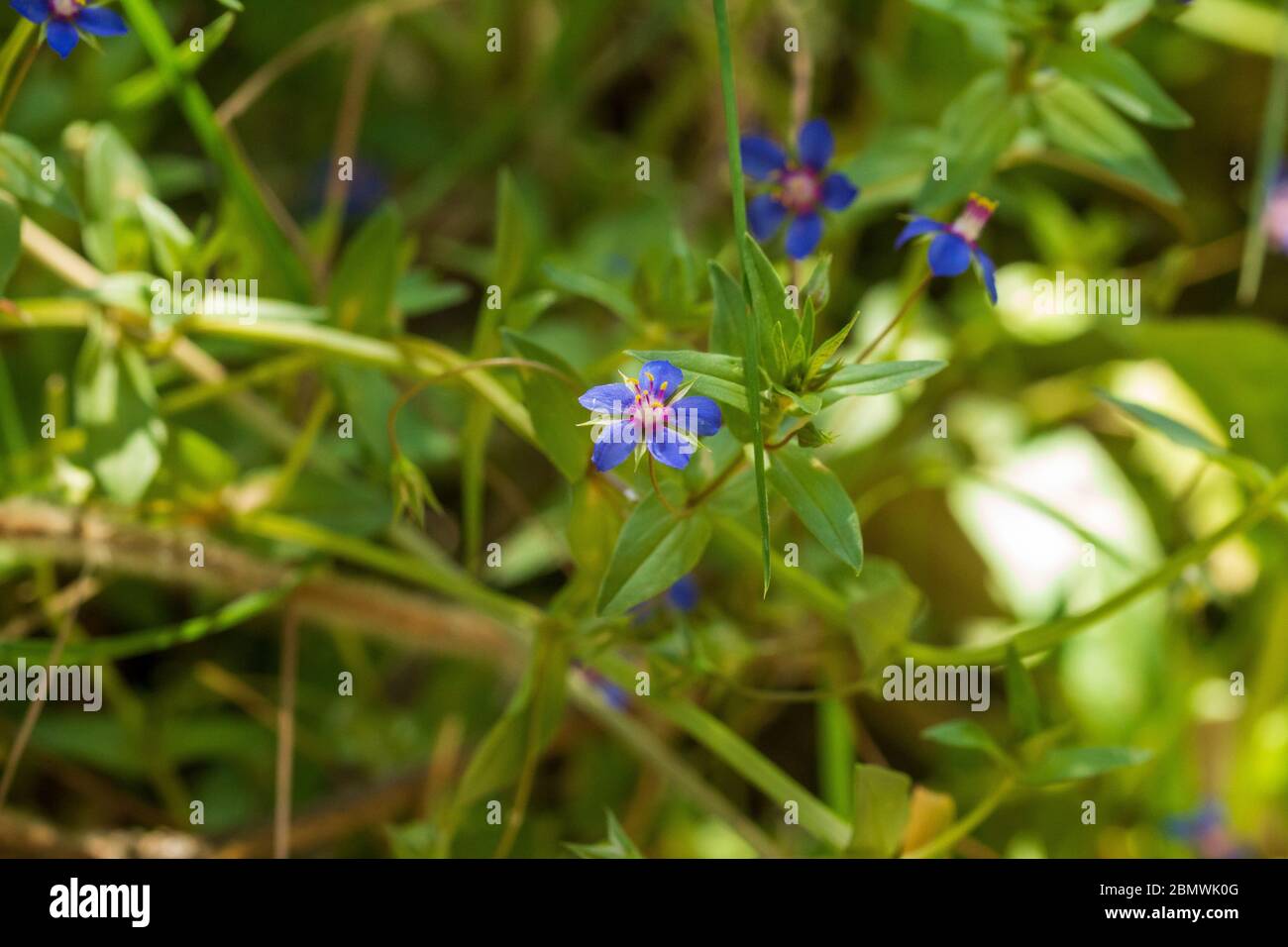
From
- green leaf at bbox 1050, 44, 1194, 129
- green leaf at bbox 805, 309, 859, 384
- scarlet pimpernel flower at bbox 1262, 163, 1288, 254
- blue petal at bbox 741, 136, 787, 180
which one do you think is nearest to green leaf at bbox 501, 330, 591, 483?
green leaf at bbox 805, 309, 859, 384

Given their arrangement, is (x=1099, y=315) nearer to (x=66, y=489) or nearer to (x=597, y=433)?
(x=597, y=433)

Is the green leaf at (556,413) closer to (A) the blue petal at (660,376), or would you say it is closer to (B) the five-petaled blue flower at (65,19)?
(A) the blue petal at (660,376)

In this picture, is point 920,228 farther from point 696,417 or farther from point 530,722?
point 530,722

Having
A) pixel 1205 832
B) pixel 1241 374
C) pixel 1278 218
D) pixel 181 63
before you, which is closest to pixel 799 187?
pixel 181 63

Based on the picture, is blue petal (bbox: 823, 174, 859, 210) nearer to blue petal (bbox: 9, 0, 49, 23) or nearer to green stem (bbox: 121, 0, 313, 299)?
green stem (bbox: 121, 0, 313, 299)

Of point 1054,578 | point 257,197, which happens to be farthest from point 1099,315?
point 257,197
